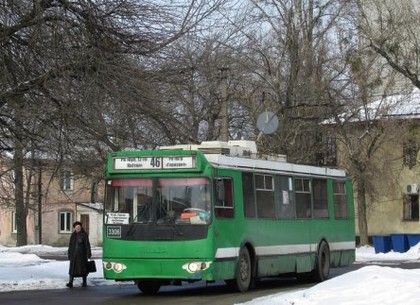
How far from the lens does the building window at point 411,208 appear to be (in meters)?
50.8

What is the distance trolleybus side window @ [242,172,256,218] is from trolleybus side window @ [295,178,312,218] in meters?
2.37

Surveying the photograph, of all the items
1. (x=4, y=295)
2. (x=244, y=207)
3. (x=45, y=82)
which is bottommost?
(x=4, y=295)

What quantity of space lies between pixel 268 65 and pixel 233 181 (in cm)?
1848

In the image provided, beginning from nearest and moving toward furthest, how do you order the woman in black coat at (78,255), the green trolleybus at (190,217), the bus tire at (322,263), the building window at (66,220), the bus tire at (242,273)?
the green trolleybus at (190,217) → the bus tire at (242,273) → the woman in black coat at (78,255) → the bus tire at (322,263) → the building window at (66,220)

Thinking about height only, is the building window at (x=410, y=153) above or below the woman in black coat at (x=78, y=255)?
above

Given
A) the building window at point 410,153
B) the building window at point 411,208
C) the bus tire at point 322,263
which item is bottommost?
the bus tire at point 322,263

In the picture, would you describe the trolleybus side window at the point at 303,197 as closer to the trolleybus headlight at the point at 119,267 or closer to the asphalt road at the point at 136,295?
the asphalt road at the point at 136,295

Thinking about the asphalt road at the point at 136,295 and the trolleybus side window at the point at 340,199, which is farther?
the trolleybus side window at the point at 340,199

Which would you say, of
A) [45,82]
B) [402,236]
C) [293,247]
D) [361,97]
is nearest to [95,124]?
[45,82]

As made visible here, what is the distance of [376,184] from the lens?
44.4 m

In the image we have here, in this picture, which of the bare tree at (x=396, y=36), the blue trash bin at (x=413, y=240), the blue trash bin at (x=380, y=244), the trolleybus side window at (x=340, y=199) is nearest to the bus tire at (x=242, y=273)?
the trolleybus side window at (x=340, y=199)

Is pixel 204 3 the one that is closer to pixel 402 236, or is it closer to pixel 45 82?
pixel 45 82

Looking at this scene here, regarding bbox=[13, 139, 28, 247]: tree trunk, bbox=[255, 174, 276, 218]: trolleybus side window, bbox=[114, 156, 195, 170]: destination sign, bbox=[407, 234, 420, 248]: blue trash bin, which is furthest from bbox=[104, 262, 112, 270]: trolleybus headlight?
bbox=[407, 234, 420, 248]: blue trash bin

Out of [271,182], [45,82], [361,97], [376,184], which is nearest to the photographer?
[45,82]
